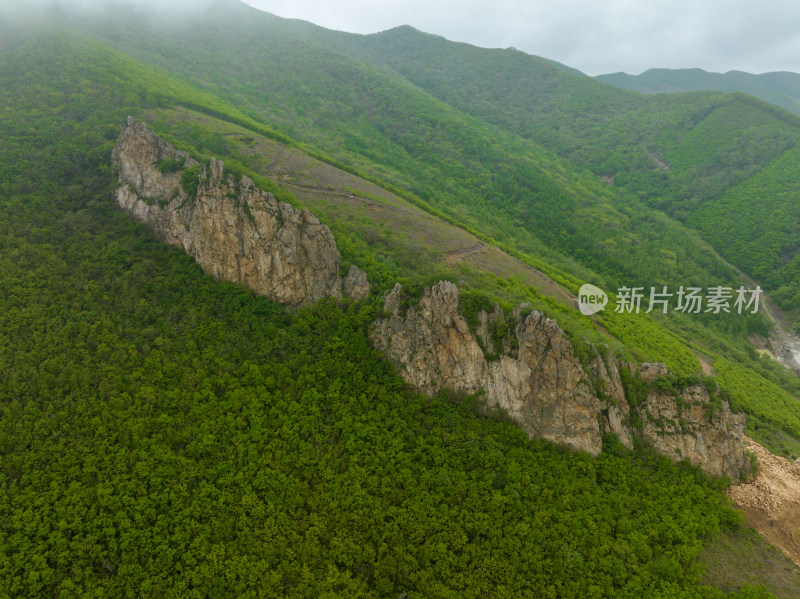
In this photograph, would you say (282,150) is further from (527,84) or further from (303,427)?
(527,84)

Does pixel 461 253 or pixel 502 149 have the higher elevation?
pixel 502 149

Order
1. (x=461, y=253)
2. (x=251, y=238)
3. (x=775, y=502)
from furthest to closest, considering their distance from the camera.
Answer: (x=461, y=253)
(x=251, y=238)
(x=775, y=502)

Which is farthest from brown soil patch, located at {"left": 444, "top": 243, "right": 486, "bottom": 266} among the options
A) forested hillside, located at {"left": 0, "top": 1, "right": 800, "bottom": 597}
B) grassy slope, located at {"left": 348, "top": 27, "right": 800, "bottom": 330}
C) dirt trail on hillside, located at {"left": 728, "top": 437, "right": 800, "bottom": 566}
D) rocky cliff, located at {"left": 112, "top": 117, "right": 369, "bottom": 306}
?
grassy slope, located at {"left": 348, "top": 27, "right": 800, "bottom": 330}

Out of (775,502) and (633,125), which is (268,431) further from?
(633,125)

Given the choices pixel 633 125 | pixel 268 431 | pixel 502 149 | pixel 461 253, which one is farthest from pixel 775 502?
pixel 633 125

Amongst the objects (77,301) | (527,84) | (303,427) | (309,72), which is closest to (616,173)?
(527,84)
